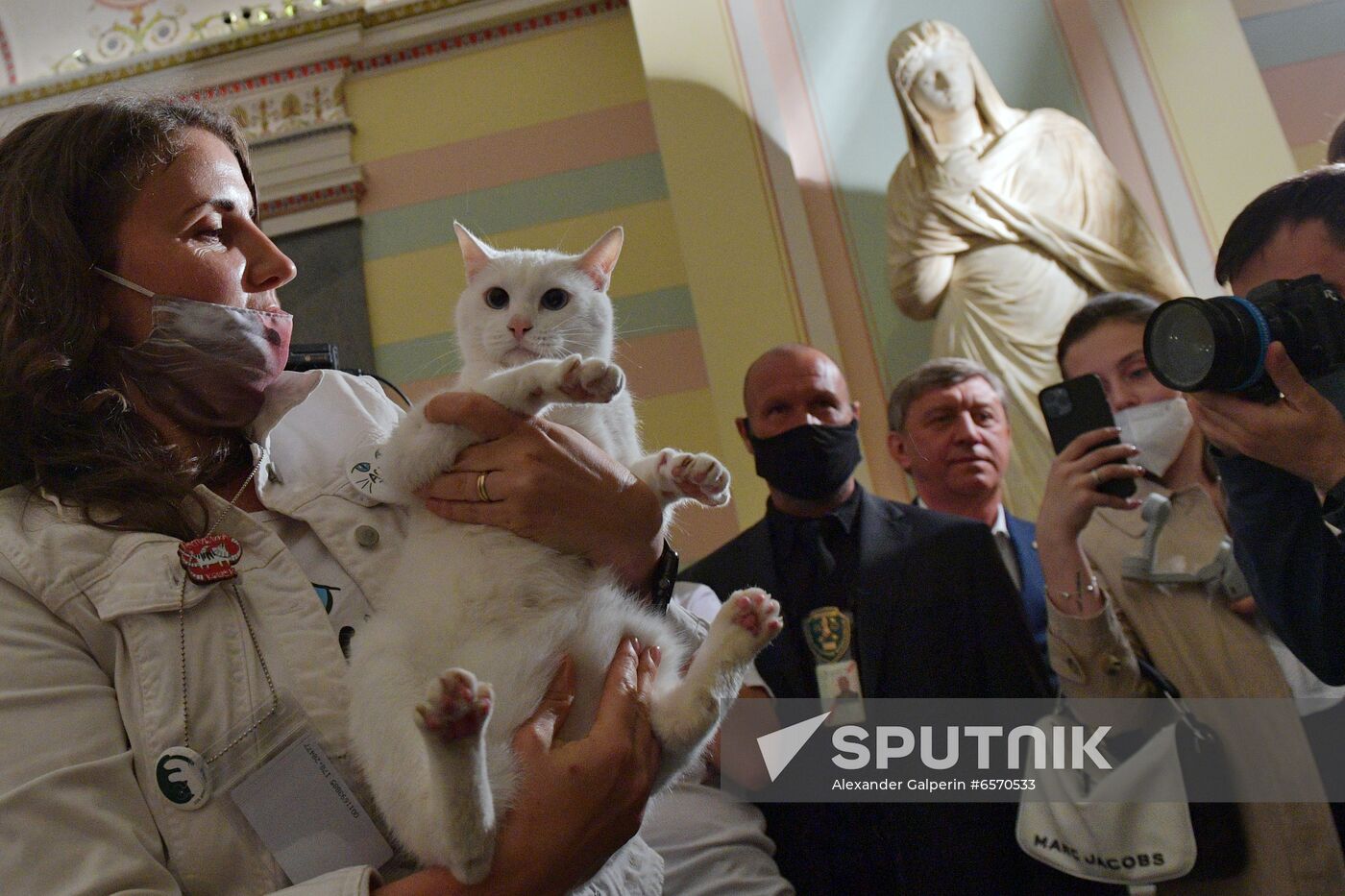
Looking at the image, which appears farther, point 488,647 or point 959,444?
point 959,444

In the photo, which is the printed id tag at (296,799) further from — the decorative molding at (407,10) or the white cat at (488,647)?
the decorative molding at (407,10)

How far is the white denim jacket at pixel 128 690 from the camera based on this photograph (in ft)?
2.68

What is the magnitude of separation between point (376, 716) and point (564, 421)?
0.54 m

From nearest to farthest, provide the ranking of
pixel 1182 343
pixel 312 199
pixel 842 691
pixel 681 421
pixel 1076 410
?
pixel 1182 343 < pixel 1076 410 < pixel 842 691 < pixel 681 421 < pixel 312 199

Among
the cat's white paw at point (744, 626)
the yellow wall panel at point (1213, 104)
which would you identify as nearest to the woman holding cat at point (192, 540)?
the cat's white paw at point (744, 626)

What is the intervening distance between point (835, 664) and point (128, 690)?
1361 mm

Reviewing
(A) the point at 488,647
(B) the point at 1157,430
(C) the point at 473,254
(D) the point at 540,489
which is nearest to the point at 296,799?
(A) the point at 488,647

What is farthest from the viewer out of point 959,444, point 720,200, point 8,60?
point 8,60

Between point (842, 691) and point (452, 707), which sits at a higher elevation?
point (452, 707)

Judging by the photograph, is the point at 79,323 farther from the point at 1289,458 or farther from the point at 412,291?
the point at 412,291

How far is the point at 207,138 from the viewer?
1252 mm

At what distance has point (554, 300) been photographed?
1.54 metres

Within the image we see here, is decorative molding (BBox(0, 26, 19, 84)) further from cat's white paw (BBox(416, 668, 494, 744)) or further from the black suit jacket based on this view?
cat's white paw (BBox(416, 668, 494, 744))

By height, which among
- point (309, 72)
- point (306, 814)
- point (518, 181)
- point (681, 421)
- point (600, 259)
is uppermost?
point (309, 72)
